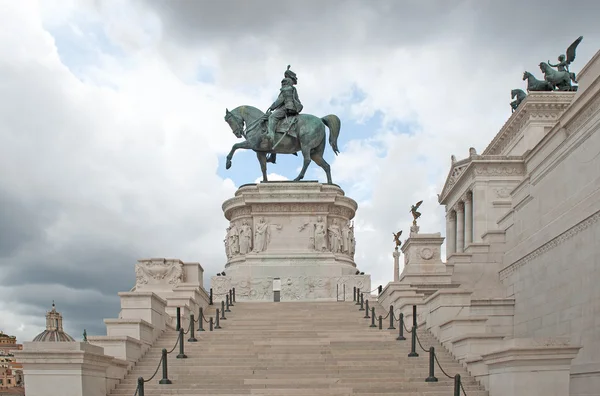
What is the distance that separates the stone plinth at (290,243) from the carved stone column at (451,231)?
30.6 m

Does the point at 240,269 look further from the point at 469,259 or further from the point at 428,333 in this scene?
the point at 428,333

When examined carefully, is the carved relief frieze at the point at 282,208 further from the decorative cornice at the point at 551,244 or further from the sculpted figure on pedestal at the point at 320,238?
the decorative cornice at the point at 551,244

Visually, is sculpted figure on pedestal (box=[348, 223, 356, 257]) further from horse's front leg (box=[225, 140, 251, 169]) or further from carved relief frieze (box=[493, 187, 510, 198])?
carved relief frieze (box=[493, 187, 510, 198])

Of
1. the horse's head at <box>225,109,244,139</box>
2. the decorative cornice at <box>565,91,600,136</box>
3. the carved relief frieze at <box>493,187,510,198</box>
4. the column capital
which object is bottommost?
the column capital

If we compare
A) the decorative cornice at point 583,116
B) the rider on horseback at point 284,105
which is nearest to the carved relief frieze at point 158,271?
the rider on horseback at point 284,105

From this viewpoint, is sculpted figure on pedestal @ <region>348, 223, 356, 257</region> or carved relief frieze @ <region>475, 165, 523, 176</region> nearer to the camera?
sculpted figure on pedestal @ <region>348, 223, 356, 257</region>

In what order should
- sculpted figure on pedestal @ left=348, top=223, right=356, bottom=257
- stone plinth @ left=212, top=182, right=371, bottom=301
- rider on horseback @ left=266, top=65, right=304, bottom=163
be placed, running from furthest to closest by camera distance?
rider on horseback @ left=266, top=65, right=304, bottom=163 < sculpted figure on pedestal @ left=348, top=223, right=356, bottom=257 < stone plinth @ left=212, top=182, right=371, bottom=301

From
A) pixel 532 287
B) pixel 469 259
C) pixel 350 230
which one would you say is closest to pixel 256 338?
pixel 532 287

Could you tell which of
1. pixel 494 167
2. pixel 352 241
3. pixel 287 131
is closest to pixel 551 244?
pixel 352 241

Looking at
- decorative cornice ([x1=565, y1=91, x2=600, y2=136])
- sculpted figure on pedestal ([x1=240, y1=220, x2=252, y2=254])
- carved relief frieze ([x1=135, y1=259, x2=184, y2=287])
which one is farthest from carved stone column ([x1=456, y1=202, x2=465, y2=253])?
carved relief frieze ([x1=135, y1=259, x2=184, y2=287])

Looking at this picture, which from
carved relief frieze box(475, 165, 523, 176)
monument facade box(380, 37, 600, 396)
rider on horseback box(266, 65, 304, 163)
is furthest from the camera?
carved relief frieze box(475, 165, 523, 176)

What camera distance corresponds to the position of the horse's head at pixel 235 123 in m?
38.7

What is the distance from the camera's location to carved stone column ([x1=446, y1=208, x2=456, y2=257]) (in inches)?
2583

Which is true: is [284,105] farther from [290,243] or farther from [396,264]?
[396,264]
